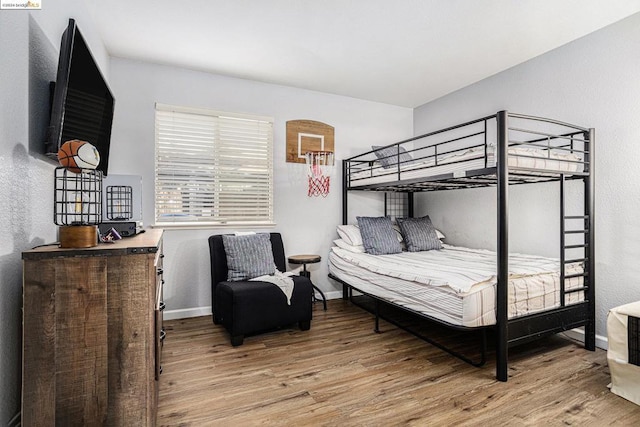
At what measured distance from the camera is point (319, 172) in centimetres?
412

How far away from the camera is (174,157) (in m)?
3.41

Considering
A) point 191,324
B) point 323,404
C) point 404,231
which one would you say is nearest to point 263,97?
point 404,231

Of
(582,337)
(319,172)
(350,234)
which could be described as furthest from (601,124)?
(319,172)

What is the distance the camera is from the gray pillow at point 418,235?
3851 mm

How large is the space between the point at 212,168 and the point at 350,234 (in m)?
1.78

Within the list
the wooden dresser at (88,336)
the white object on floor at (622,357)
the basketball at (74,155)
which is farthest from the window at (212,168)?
the white object on floor at (622,357)

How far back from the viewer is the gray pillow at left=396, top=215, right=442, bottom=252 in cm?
385

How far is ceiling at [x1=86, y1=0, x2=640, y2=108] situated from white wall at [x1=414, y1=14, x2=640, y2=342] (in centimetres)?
17

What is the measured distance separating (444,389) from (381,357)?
1.81 feet

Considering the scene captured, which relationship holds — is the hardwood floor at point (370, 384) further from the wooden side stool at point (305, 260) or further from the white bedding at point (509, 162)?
the white bedding at point (509, 162)

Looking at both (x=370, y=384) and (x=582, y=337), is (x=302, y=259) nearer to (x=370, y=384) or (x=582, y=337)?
(x=370, y=384)

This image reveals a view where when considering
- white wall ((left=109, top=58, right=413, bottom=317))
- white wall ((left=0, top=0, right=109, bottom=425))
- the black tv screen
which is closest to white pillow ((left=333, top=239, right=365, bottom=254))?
white wall ((left=109, top=58, right=413, bottom=317))

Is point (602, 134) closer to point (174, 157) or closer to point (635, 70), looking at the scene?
point (635, 70)

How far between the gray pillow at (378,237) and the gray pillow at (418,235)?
0.17 m
